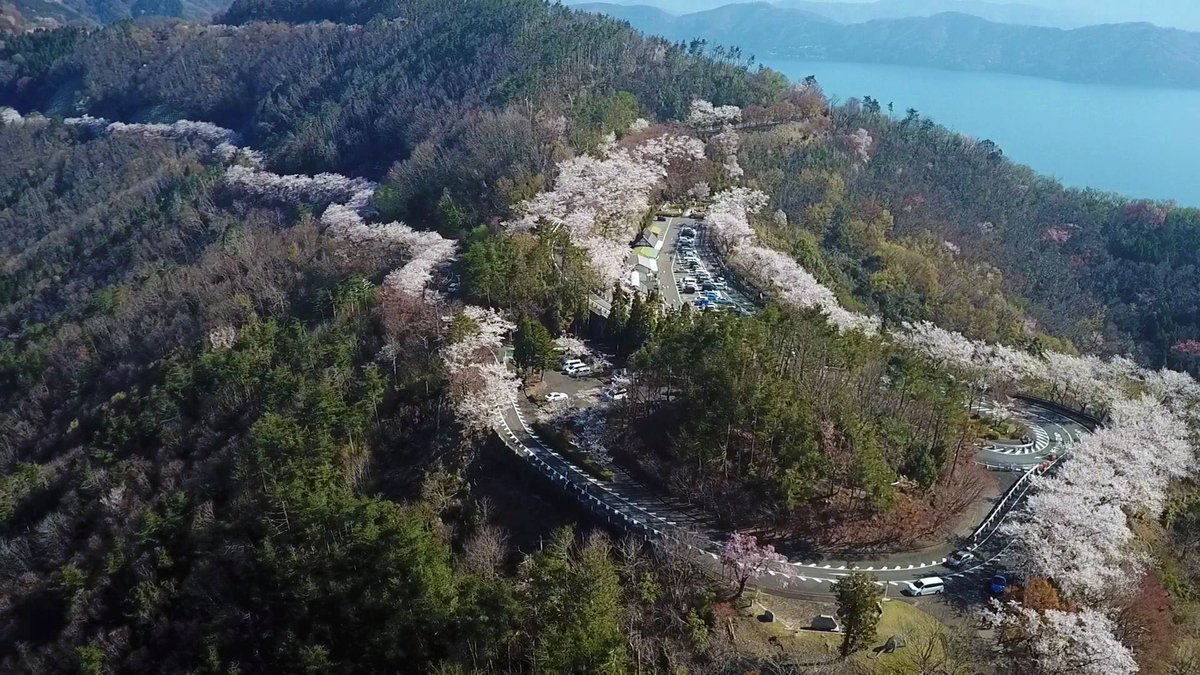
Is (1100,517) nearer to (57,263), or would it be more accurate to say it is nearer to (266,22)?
(57,263)

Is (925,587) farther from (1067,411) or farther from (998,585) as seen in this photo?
(1067,411)

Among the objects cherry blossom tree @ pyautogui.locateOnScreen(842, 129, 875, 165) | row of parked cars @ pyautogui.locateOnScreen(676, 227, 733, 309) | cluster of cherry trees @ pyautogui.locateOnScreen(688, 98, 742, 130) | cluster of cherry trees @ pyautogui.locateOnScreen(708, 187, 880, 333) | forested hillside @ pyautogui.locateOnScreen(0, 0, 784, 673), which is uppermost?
cluster of cherry trees @ pyautogui.locateOnScreen(688, 98, 742, 130)

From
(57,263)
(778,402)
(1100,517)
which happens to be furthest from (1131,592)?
(57,263)

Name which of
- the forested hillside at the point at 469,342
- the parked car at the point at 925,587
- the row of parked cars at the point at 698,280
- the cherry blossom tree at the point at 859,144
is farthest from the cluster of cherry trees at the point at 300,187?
the parked car at the point at 925,587

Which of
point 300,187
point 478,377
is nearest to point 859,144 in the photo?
point 300,187

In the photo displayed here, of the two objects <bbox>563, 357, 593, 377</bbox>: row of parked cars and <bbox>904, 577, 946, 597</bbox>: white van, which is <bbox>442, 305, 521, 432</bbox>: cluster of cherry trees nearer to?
<bbox>563, 357, 593, 377</bbox>: row of parked cars

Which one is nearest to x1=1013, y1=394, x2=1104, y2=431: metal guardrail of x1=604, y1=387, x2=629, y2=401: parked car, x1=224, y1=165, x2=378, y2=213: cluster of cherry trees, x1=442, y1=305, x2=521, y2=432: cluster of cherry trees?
x1=604, y1=387, x2=629, y2=401: parked car
